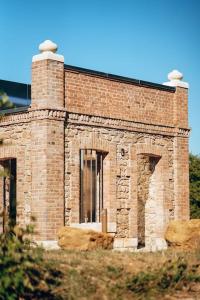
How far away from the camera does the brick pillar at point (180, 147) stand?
22.4m

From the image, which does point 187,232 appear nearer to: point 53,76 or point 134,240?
point 134,240

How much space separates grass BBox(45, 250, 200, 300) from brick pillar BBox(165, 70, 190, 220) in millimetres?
7582

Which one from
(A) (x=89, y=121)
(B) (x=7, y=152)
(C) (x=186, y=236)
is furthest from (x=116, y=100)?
(C) (x=186, y=236)

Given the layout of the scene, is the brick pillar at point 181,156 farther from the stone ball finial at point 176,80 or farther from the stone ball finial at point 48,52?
the stone ball finial at point 48,52

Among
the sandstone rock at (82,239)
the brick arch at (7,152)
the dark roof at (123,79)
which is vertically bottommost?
the sandstone rock at (82,239)

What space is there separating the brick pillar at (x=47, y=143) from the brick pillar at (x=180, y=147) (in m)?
4.70

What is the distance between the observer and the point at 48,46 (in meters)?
18.9

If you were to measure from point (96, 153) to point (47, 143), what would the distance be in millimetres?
1986

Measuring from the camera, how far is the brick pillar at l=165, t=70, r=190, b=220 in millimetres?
22367

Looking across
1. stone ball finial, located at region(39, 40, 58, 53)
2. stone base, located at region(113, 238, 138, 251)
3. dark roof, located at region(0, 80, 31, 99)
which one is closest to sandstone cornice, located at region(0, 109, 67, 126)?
stone ball finial, located at region(39, 40, 58, 53)

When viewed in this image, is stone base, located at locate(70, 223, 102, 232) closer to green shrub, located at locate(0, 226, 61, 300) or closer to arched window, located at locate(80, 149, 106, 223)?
arched window, located at locate(80, 149, 106, 223)

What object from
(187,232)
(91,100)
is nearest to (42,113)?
(91,100)

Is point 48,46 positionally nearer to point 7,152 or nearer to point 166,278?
point 7,152

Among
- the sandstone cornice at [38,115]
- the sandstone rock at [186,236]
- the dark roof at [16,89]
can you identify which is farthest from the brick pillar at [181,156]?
the sandstone cornice at [38,115]
